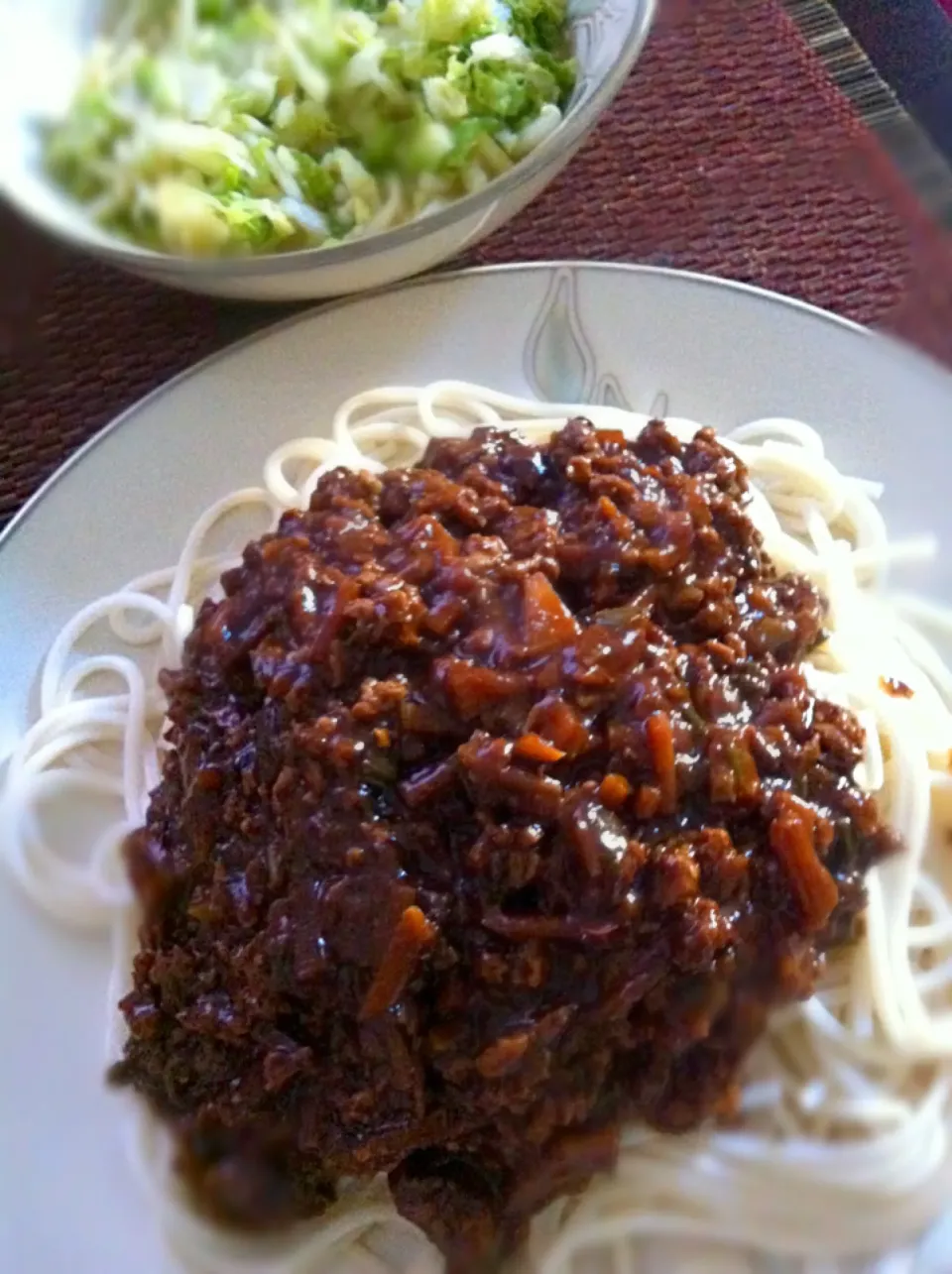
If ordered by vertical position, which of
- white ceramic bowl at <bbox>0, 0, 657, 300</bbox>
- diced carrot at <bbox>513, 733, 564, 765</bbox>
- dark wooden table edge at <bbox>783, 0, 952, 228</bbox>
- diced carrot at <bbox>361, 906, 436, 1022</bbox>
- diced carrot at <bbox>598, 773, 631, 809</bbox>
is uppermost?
dark wooden table edge at <bbox>783, 0, 952, 228</bbox>

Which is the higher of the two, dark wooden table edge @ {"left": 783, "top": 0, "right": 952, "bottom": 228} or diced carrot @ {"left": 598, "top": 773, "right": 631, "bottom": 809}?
dark wooden table edge @ {"left": 783, "top": 0, "right": 952, "bottom": 228}

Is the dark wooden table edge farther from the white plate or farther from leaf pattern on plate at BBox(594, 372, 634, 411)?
leaf pattern on plate at BBox(594, 372, 634, 411)

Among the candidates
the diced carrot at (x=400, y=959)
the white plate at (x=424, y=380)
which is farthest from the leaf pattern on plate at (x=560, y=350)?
the diced carrot at (x=400, y=959)

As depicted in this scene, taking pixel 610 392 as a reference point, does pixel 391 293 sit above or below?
above

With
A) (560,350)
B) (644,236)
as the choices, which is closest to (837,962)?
(560,350)

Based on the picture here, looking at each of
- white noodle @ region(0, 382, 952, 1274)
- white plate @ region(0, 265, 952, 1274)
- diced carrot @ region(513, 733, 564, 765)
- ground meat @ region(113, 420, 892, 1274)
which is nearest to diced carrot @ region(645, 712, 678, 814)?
ground meat @ region(113, 420, 892, 1274)

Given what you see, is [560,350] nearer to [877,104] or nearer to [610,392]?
[610,392]

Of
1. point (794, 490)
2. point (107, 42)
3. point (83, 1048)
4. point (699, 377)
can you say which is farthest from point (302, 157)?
point (83, 1048)
